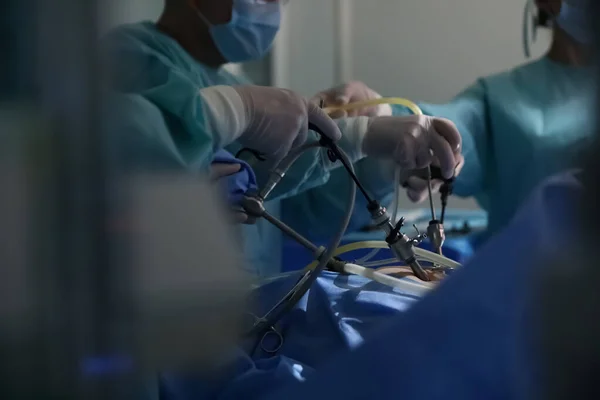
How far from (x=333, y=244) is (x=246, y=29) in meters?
0.27

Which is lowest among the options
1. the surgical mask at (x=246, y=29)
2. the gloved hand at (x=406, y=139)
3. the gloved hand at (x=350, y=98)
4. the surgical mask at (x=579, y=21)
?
the gloved hand at (x=406, y=139)

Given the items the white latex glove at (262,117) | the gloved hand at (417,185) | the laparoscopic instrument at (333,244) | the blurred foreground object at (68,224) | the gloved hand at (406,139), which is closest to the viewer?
the blurred foreground object at (68,224)

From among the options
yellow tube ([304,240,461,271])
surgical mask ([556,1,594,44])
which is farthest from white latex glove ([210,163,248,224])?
surgical mask ([556,1,594,44])

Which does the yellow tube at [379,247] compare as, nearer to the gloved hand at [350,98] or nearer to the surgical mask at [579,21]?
the gloved hand at [350,98]

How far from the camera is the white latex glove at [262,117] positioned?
499mm

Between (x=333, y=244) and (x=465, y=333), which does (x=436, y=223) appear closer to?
(x=333, y=244)

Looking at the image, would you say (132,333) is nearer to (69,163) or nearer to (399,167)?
(69,163)

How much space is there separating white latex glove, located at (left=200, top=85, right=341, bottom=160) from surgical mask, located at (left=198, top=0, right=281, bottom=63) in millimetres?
148

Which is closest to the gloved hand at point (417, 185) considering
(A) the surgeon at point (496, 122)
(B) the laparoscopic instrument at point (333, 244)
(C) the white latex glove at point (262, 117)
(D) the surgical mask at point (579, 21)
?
(A) the surgeon at point (496, 122)

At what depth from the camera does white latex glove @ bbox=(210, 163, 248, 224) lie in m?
0.47

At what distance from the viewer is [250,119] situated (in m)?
0.54

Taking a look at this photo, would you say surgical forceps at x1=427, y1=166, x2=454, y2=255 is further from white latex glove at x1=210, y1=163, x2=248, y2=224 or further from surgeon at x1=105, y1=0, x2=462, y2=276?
white latex glove at x1=210, y1=163, x2=248, y2=224

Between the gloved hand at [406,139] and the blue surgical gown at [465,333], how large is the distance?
16.2 inches

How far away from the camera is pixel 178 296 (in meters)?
0.29
